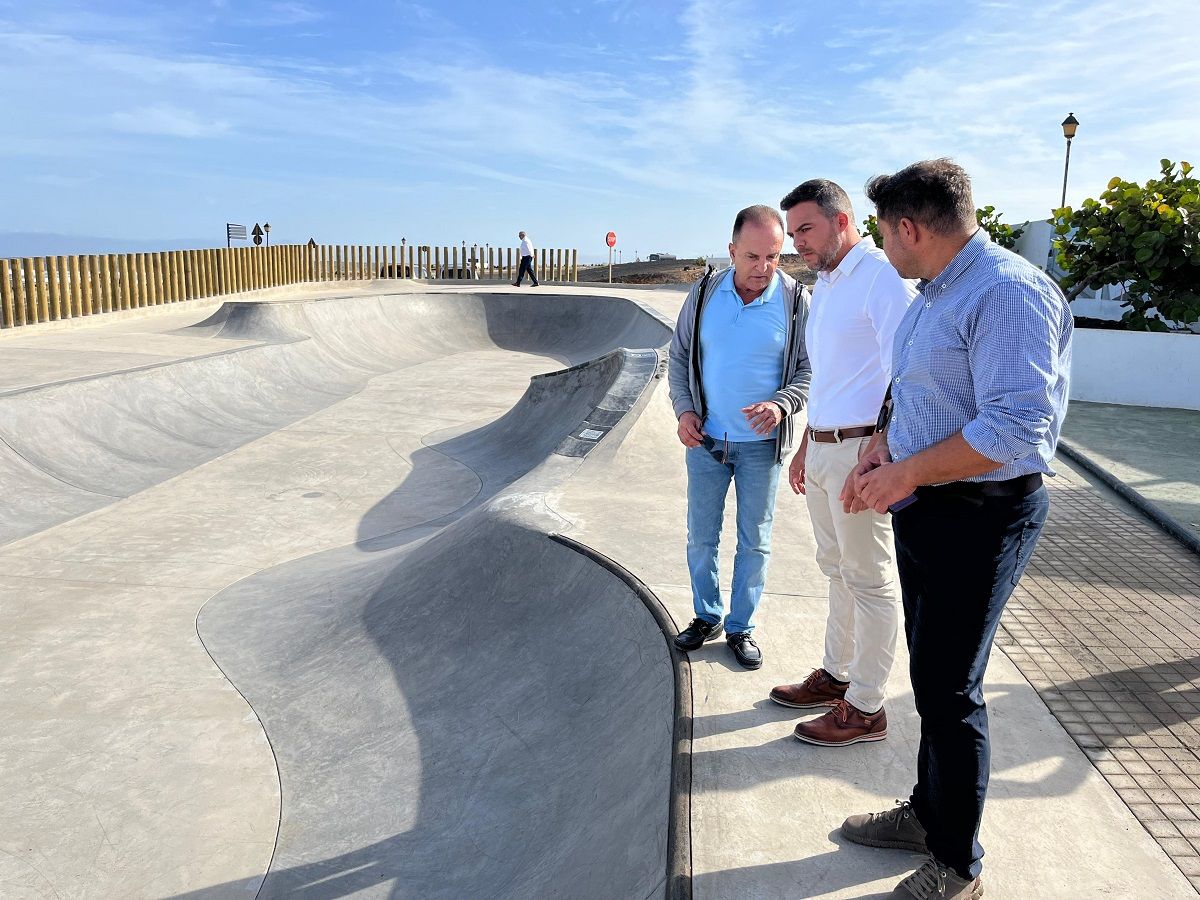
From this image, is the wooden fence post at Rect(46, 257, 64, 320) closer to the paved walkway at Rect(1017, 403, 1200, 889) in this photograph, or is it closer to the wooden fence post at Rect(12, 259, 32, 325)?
the wooden fence post at Rect(12, 259, 32, 325)

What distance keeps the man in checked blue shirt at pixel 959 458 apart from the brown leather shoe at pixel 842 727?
680 millimetres

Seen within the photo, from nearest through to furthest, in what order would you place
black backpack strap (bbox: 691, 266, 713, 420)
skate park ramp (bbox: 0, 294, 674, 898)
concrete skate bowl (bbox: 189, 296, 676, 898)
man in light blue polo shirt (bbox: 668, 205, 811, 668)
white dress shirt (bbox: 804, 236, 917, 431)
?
white dress shirt (bbox: 804, 236, 917, 431), concrete skate bowl (bbox: 189, 296, 676, 898), skate park ramp (bbox: 0, 294, 674, 898), man in light blue polo shirt (bbox: 668, 205, 811, 668), black backpack strap (bbox: 691, 266, 713, 420)

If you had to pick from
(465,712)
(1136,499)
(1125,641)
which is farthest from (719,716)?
(1136,499)

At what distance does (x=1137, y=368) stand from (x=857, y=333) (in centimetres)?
1098

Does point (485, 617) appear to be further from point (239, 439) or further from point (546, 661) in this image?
point (239, 439)

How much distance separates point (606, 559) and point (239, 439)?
25.7ft

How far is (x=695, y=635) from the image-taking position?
3664 mm

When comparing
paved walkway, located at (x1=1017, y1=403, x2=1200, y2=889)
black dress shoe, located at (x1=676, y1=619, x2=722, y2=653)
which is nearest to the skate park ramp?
black dress shoe, located at (x1=676, y1=619, x2=722, y2=653)

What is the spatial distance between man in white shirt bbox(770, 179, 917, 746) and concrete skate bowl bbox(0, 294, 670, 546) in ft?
23.2

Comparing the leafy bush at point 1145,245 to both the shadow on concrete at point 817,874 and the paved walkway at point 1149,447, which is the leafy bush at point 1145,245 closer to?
the paved walkway at point 1149,447

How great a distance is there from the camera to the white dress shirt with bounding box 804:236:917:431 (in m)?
2.87

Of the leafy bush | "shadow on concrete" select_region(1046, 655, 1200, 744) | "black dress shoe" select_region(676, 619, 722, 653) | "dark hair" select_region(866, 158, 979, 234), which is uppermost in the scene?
the leafy bush

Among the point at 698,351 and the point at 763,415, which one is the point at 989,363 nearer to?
the point at 763,415

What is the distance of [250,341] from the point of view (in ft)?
48.7
